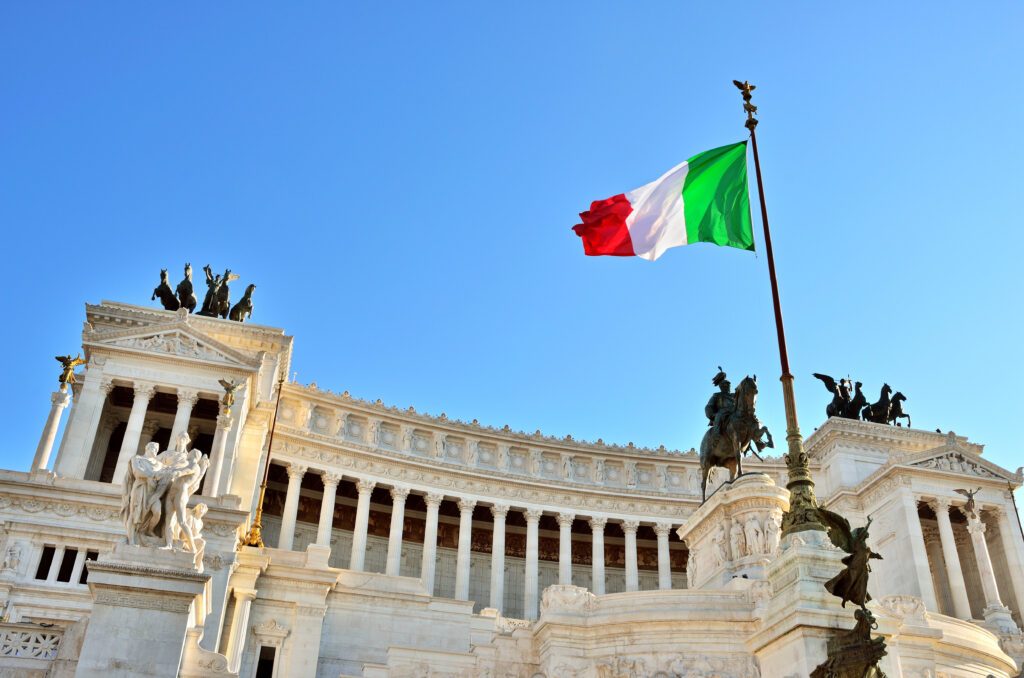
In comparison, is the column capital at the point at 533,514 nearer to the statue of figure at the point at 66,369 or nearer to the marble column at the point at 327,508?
the marble column at the point at 327,508

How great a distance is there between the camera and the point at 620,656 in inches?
958

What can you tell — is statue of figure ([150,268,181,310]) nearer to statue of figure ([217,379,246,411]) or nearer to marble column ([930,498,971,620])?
statue of figure ([217,379,246,411])

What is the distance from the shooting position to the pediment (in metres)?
48.9

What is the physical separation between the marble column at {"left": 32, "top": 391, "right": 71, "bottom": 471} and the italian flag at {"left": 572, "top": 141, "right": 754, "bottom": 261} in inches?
1208

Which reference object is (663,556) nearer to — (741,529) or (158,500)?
(741,529)

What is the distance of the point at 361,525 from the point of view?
180 ft

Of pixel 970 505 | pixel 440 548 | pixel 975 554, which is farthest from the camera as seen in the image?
pixel 440 548

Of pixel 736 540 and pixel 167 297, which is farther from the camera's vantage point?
pixel 167 297

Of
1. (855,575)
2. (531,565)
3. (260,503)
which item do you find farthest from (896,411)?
(855,575)

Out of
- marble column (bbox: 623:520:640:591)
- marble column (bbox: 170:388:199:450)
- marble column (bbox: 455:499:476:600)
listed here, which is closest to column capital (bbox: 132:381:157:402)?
marble column (bbox: 170:388:199:450)

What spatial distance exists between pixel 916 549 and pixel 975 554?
15.6 feet

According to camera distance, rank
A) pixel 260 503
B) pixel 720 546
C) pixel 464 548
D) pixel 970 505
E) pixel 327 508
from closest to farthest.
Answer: pixel 720 546, pixel 260 503, pixel 327 508, pixel 464 548, pixel 970 505

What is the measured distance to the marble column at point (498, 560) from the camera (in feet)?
181

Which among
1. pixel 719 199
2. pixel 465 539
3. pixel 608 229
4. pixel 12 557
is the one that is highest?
pixel 465 539
